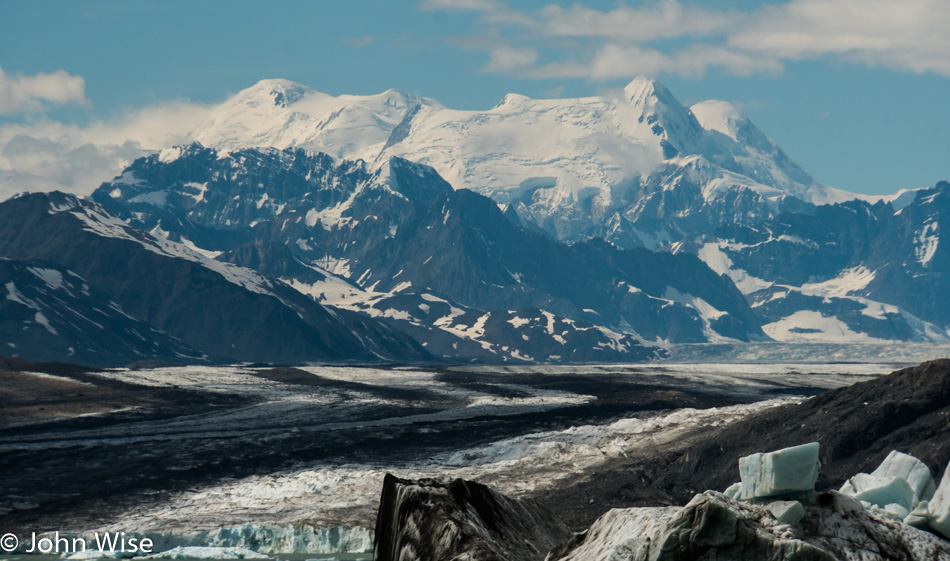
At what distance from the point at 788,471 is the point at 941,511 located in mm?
2993

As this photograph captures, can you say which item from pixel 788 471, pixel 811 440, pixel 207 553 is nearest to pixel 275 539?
pixel 207 553

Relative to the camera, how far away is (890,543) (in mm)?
18359

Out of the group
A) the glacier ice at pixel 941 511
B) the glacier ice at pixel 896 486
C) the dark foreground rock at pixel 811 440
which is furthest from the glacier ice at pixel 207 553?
the glacier ice at pixel 941 511

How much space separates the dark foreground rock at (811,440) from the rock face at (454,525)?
1494 inches

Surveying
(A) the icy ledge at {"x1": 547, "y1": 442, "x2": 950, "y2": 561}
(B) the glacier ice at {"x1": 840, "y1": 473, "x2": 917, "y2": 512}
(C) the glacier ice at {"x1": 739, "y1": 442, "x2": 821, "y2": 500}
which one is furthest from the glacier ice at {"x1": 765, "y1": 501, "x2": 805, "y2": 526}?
(B) the glacier ice at {"x1": 840, "y1": 473, "x2": 917, "y2": 512}

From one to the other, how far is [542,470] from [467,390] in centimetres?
8340

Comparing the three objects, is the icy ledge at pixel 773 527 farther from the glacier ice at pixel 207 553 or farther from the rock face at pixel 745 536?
the glacier ice at pixel 207 553

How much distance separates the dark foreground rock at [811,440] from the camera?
2557 inches

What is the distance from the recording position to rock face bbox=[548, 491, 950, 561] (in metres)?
16.6

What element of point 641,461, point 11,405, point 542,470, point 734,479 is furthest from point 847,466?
point 11,405

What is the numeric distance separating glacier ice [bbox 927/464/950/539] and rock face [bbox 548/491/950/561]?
0.79 m

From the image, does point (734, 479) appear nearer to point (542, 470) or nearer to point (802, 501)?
point (542, 470)

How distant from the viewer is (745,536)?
54.5 feet

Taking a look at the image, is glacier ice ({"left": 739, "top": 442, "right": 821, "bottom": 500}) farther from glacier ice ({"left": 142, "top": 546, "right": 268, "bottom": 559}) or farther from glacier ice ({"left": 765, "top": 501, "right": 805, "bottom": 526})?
glacier ice ({"left": 142, "top": 546, "right": 268, "bottom": 559})
